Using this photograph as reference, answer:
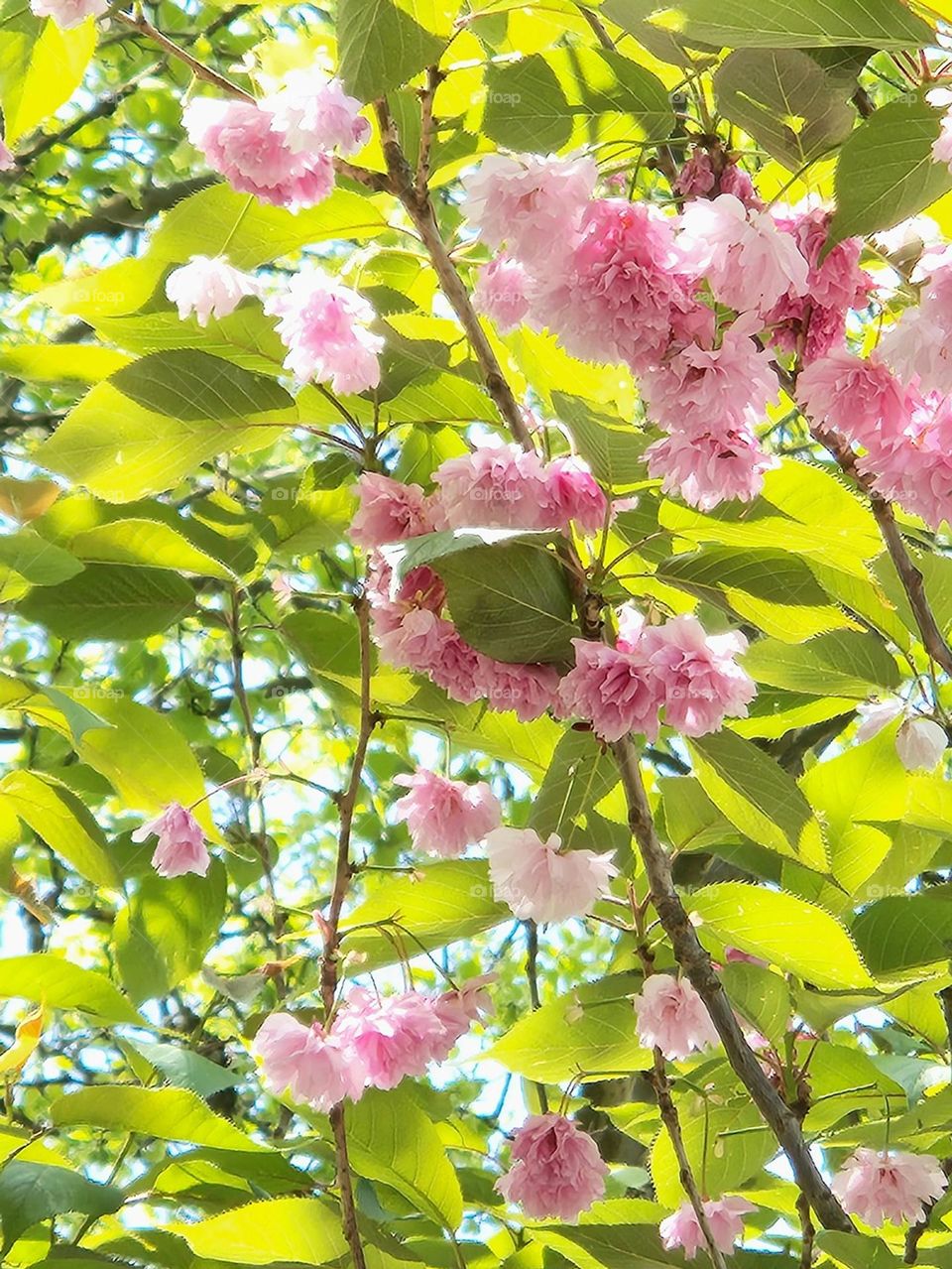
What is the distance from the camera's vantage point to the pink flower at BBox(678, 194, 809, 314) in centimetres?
102

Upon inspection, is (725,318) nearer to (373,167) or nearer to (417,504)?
(417,504)

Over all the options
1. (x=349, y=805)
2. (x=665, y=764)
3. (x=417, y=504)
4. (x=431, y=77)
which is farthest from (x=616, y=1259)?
(x=665, y=764)

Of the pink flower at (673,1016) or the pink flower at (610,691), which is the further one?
the pink flower at (673,1016)

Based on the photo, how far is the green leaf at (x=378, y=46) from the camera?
3.64ft

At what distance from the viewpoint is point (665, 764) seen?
4141 millimetres

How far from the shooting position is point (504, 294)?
141 cm

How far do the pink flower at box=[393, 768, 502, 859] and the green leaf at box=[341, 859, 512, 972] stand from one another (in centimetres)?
7

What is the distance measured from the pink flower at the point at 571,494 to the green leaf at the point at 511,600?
0.17ft

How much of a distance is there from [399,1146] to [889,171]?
44.2 inches

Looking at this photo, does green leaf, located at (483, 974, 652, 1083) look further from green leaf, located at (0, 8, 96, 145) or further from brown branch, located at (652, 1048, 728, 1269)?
green leaf, located at (0, 8, 96, 145)

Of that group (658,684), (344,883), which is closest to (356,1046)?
(344,883)

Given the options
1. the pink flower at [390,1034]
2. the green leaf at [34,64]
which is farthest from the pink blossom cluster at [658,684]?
the green leaf at [34,64]

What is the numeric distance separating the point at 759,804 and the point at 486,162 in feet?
2.10

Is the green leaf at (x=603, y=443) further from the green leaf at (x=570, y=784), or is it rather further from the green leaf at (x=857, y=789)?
the green leaf at (x=857, y=789)
